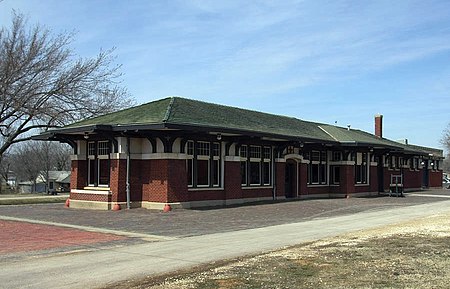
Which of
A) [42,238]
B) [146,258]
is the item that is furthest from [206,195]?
[146,258]

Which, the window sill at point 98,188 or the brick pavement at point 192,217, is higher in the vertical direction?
the window sill at point 98,188

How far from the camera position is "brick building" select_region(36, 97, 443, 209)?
24.3m

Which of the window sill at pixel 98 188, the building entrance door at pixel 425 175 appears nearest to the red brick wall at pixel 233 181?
the window sill at pixel 98 188

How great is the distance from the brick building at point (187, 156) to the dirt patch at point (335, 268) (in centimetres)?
1191

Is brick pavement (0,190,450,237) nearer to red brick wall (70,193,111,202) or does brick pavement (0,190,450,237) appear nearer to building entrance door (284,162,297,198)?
red brick wall (70,193,111,202)

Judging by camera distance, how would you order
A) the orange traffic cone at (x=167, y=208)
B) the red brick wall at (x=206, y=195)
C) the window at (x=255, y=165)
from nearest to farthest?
the orange traffic cone at (x=167, y=208), the red brick wall at (x=206, y=195), the window at (x=255, y=165)

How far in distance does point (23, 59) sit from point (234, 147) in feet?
47.9

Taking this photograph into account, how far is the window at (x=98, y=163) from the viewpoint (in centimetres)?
2587

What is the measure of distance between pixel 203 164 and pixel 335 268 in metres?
16.8

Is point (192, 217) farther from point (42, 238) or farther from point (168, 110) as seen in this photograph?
point (42, 238)

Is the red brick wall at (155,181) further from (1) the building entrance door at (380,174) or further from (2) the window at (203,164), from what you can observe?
(1) the building entrance door at (380,174)

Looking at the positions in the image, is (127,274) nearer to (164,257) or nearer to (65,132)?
(164,257)

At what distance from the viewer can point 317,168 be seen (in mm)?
35938

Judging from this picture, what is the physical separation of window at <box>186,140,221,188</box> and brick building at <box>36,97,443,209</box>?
0.05 metres
